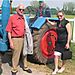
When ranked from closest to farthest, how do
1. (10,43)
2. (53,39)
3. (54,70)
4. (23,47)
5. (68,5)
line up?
(10,43) < (23,47) < (54,70) < (53,39) < (68,5)

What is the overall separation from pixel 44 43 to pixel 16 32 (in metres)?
1.74

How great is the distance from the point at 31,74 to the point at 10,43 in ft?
4.02

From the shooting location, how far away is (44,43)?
27.1 feet

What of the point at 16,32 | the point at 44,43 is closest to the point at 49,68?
the point at 44,43

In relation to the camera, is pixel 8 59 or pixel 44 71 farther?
pixel 8 59

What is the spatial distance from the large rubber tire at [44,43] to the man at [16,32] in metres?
1.17

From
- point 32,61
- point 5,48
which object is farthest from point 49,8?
point 5,48

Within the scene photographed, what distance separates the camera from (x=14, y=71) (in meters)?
6.91

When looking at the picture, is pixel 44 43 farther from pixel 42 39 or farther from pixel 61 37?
pixel 61 37

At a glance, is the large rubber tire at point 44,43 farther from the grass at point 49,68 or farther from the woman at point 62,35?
the woman at point 62,35

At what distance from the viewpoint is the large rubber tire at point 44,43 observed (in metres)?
8.09

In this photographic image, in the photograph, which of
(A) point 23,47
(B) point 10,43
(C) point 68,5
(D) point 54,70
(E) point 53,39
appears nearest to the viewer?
(B) point 10,43

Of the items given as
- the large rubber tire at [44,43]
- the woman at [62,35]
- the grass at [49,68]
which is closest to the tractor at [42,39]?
the large rubber tire at [44,43]

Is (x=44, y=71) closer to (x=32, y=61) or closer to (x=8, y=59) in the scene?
(x=32, y=61)
